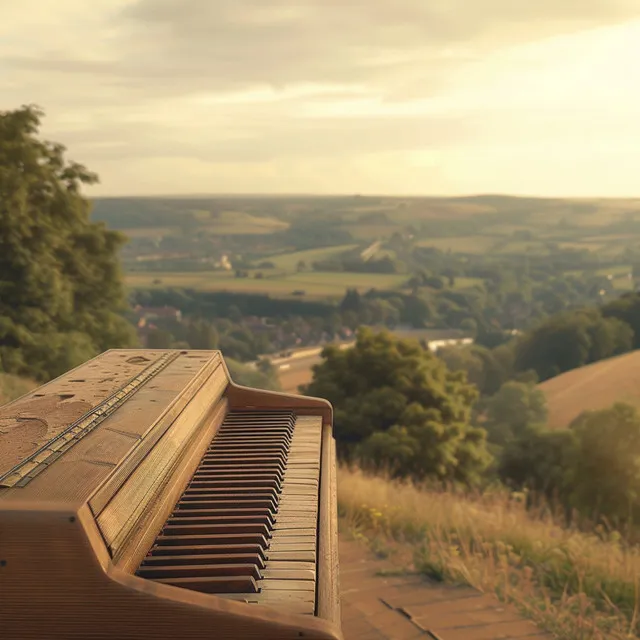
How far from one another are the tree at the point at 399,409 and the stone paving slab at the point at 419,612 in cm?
1673

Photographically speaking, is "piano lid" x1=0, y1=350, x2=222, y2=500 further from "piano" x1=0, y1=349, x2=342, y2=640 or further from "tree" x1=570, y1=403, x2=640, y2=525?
"tree" x1=570, y1=403, x2=640, y2=525

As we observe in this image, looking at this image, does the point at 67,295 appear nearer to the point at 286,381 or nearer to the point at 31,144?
the point at 31,144

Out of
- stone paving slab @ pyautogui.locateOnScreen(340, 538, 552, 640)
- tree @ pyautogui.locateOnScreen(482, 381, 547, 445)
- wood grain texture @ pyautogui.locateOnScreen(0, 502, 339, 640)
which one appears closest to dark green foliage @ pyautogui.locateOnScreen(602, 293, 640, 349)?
tree @ pyautogui.locateOnScreen(482, 381, 547, 445)

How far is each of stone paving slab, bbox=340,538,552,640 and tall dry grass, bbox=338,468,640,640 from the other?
0.14m

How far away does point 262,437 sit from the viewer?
13.5 ft

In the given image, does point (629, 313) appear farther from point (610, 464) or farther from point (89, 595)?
point (89, 595)

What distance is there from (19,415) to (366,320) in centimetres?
9180

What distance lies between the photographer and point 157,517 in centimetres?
276

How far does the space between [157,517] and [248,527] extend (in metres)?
0.30

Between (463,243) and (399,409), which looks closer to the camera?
(399,409)

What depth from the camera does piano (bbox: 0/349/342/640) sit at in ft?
6.55

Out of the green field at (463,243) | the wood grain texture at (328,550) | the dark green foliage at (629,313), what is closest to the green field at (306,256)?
the green field at (463,243)

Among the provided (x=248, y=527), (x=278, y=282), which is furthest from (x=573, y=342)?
(x=248, y=527)

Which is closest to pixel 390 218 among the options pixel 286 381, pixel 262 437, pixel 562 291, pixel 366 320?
pixel 562 291
